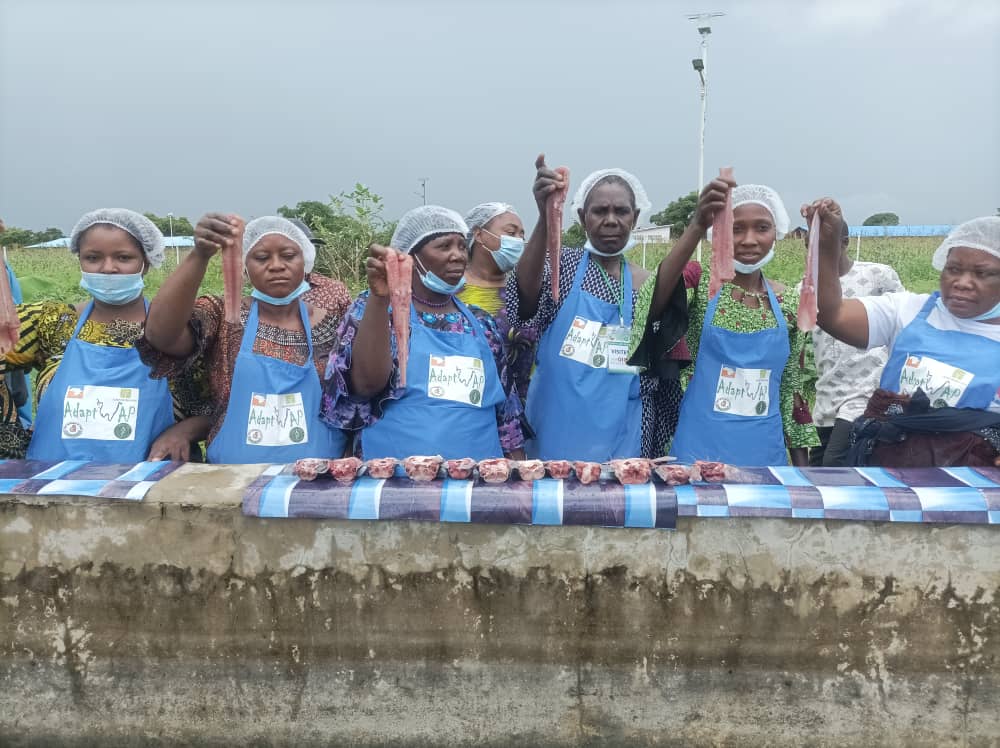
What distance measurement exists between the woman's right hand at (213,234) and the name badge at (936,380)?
246cm

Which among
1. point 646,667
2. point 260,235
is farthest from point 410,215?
point 646,667

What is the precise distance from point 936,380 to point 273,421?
2.48 m

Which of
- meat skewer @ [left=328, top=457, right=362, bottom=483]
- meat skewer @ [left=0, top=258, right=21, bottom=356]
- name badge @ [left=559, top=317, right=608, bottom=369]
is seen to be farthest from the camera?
name badge @ [left=559, top=317, right=608, bottom=369]

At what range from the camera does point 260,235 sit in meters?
3.09

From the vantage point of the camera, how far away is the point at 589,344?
3.27 meters

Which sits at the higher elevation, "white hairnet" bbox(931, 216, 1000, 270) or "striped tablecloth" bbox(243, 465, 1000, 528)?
"white hairnet" bbox(931, 216, 1000, 270)

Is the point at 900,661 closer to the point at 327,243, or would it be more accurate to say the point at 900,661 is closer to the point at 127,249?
the point at 127,249

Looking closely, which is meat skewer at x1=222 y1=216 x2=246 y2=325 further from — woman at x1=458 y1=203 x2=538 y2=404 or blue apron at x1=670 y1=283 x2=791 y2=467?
blue apron at x1=670 y1=283 x2=791 y2=467

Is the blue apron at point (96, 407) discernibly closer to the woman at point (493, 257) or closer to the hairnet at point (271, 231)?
the hairnet at point (271, 231)

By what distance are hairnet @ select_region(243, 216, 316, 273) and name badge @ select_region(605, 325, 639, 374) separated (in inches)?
53.5

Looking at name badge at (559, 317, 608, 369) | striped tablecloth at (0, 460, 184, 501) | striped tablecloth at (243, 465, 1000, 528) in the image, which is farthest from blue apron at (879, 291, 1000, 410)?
striped tablecloth at (0, 460, 184, 501)

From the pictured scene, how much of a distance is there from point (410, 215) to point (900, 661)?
241cm

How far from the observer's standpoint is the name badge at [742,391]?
10.5 feet

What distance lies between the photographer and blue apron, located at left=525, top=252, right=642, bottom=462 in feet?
10.7
